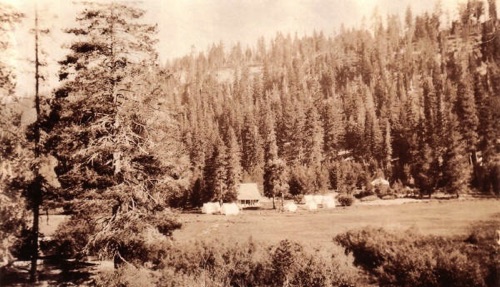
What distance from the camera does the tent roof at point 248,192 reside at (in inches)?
2621

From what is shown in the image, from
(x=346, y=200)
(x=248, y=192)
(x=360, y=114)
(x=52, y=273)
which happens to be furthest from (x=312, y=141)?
(x=52, y=273)

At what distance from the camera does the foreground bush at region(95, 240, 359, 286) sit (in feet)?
48.7

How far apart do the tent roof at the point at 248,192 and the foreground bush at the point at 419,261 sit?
44308mm

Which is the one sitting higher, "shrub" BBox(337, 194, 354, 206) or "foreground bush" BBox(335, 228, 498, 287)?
"shrub" BBox(337, 194, 354, 206)

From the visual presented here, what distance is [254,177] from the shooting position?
77.8m

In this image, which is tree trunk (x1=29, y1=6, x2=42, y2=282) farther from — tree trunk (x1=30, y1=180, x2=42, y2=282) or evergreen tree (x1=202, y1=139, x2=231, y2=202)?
evergreen tree (x1=202, y1=139, x2=231, y2=202)

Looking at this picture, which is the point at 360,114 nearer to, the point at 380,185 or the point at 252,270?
the point at 380,185

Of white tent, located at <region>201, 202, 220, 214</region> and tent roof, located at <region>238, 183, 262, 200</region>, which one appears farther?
tent roof, located at <region>238, 183, 262, 200</region>

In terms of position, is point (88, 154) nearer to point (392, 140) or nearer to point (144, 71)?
point (144, 71)

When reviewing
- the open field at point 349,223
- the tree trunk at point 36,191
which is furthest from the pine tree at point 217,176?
the tree trunk at point 36,191

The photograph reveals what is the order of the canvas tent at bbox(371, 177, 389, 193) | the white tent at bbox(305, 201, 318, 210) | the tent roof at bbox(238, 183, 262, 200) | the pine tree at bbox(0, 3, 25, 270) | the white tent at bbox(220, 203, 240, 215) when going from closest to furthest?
the pine tree at bbox(0, 3, 25, 270), the white tent at bbox(220, 203, 240, 215), the white tent at bbox(305, 201, 318, 210), the canvas tent at bbox(371, 177, 389, 193), the tent roof at bbox(238, 183, 262, 200)

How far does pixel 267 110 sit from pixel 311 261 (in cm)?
9711

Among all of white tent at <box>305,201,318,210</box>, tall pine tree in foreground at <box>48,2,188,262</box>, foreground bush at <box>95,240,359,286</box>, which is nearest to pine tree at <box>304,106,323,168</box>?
white tent at <box>305,201,318,210</box>

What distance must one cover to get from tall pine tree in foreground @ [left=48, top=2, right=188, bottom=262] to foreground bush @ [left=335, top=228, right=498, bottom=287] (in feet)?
32.6
